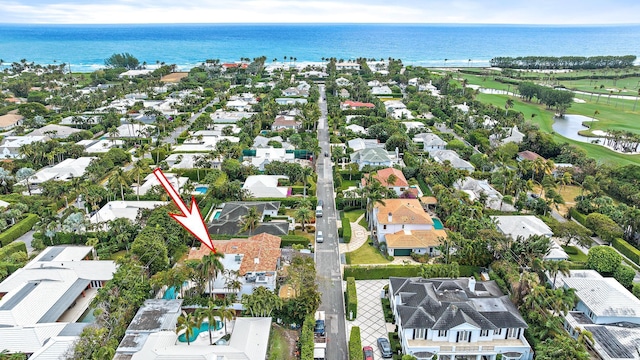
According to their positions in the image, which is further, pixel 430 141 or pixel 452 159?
pixel 430 141

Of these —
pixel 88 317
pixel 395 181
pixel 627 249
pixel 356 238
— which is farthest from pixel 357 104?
pixel 88 317

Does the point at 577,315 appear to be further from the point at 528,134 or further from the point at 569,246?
the point at 528,134

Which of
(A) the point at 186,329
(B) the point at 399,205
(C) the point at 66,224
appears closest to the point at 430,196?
(B) the point at 399,205

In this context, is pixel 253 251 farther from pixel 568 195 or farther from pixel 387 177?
pixel 568 195

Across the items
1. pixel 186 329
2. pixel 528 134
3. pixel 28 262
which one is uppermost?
pixel 528 134

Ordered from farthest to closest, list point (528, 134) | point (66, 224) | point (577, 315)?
1. point (528, 134)
2. point (66, 224)
3. point (577, 315)

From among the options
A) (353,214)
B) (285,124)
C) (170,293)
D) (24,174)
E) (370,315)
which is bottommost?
(370,315)
